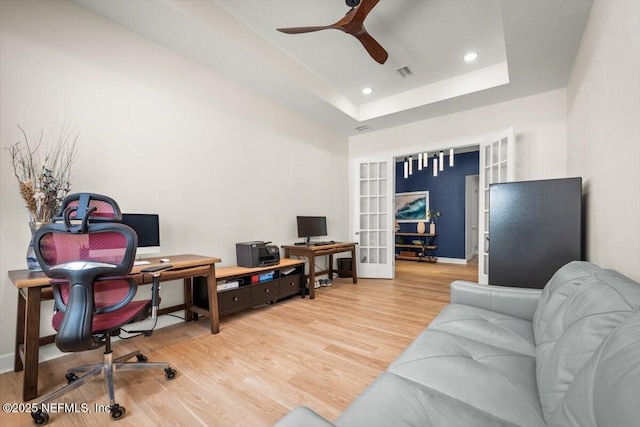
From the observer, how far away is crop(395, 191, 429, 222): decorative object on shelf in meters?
7.68

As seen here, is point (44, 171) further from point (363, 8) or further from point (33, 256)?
point (363, 8)

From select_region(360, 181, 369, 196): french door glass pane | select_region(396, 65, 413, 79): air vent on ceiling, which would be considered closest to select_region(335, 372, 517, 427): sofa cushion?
select_region(396, 65, 413, 79): air vent on ceiling

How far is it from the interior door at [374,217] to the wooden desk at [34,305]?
3198mm

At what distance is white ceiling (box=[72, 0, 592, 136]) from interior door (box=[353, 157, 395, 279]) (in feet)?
3.78

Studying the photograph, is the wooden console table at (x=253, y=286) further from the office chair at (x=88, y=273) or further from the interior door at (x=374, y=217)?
the interior door at (x=374, y=217)

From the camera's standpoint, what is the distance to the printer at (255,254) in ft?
10.6

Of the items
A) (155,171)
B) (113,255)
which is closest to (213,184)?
(155,171)

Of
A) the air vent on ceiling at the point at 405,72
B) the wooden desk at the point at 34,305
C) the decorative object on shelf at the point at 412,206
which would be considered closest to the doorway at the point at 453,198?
the decorative object on shelf at the point at 412,206

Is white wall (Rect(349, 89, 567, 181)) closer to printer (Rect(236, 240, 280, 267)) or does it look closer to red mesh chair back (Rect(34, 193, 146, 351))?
printer (Rect(236, 240, 280, 267))

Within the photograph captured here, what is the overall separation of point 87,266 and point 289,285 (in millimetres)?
2458

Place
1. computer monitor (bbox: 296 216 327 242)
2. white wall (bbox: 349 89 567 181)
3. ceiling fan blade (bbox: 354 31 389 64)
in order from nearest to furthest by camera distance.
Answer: ceiling fan blade (bbox: 354 31 389 64)
white wall (bbox: 349 89 567 181)
computer monitor (bbox: 296 216 327 242)

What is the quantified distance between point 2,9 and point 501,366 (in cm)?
393

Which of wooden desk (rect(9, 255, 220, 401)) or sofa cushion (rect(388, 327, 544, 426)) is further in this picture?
wooden desk (rect(9, 255, 220, 401))

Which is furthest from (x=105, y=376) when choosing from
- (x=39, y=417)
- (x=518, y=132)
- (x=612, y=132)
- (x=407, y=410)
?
(x=518, y=132)
